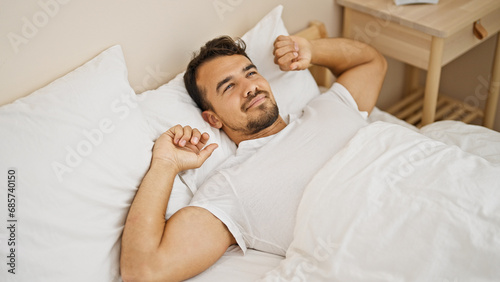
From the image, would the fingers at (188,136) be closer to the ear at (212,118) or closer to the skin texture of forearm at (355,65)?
the ear at (212,118)

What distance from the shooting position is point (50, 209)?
1031 mm

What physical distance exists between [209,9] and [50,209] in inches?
32.4

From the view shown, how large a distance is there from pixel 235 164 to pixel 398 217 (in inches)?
19.0

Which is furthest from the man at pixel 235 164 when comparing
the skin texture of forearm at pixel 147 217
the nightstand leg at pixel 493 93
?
the nightstand leg at pixel 493 93

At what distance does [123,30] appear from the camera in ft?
4.42

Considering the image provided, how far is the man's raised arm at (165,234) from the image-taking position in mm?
1073

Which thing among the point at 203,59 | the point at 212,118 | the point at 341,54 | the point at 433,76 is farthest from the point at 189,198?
the point at 433,76

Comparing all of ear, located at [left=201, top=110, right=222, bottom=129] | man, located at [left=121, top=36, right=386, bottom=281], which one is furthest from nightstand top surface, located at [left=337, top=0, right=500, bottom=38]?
ear, located at [left=201, top=110, right=222, bottom=129]

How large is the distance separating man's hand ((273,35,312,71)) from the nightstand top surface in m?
0.39

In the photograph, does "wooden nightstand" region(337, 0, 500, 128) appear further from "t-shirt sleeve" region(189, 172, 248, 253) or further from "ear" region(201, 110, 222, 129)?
"t-shirt sleeve" region(189, 172, 248, 253)

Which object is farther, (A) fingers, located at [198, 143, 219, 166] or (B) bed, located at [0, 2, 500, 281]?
(A) fingers, located at [198, 143, 219, 166]

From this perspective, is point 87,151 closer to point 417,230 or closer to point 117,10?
point 117,10

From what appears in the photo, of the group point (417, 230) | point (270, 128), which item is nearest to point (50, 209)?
point (270, 128)

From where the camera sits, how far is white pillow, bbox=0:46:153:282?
3.28 feet
